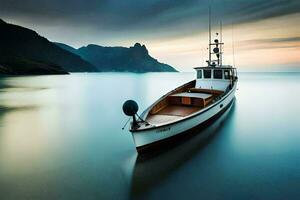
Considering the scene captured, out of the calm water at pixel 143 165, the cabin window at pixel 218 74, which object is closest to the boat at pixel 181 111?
the cabin window at pixel 218 74

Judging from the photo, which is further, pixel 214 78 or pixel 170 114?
pixel 214 78

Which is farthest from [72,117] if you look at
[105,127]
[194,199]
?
[194,199]

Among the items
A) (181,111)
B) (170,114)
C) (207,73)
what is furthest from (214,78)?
(170,114)

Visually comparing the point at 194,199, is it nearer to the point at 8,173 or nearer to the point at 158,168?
the point at 158,168

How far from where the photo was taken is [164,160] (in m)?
10.1

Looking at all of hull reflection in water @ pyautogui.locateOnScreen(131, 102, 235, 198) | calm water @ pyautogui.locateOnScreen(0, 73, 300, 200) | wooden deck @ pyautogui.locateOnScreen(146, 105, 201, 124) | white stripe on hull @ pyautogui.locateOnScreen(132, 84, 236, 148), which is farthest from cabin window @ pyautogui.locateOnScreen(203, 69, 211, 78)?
white stripe on hull @ pyautogui.locateOnScreen(132, 84, 236, 148)

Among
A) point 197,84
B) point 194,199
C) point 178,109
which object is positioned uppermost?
point 197,84

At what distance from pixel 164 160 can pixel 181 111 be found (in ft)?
15.2

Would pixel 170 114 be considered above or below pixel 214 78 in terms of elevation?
below

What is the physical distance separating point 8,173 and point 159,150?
6422 mm

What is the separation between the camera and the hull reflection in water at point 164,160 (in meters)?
8.12

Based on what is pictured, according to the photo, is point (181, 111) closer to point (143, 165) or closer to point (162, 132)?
point (162, 132)

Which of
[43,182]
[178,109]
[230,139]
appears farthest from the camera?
[178,109]

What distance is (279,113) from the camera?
70.6 ft
